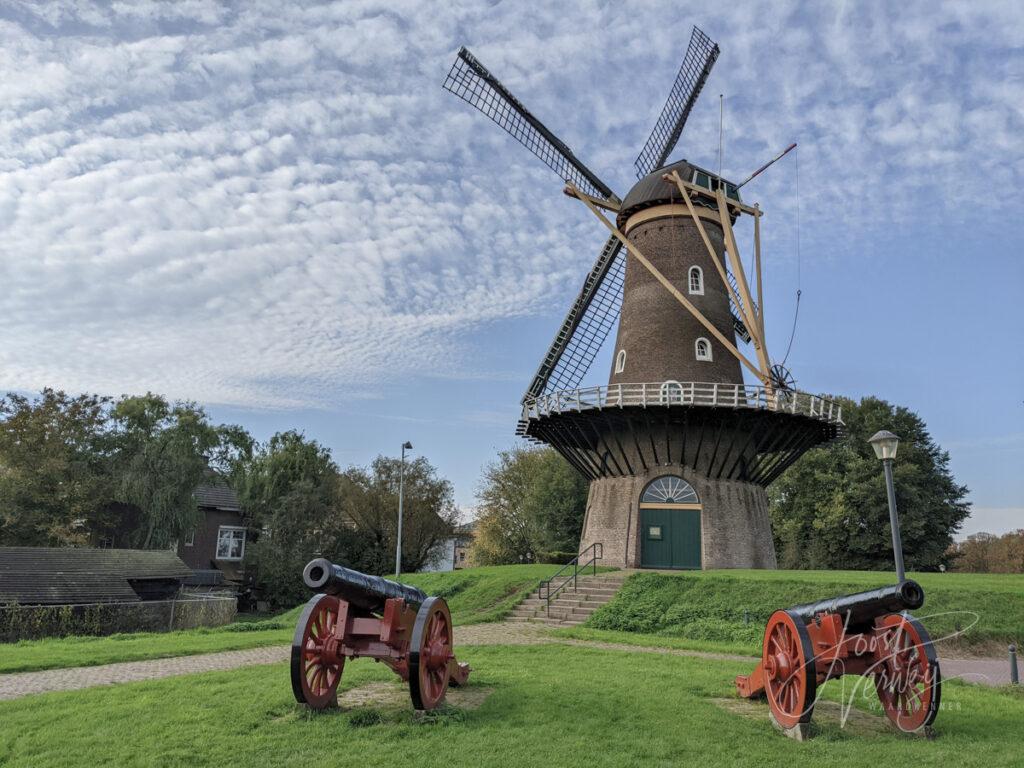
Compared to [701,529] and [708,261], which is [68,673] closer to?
[701,529]

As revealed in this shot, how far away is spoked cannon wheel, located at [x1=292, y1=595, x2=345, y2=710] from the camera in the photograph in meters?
7.10

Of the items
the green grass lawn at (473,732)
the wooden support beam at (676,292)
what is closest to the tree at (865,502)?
the wooden support beam at (676,292)

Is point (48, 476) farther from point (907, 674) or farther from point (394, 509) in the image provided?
point (907, 674)

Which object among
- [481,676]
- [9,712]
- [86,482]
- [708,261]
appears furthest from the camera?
[86,482]

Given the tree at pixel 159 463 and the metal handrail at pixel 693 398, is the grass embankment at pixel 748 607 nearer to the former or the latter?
the metal handrail at pixel 693 398

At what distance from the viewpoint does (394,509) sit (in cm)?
4112

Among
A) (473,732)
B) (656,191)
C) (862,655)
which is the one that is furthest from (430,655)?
(656,191)

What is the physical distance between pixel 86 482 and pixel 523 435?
2151cm

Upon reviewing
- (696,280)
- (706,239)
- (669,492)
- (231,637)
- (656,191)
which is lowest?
(231,637)

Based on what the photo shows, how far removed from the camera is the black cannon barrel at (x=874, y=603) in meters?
6.73

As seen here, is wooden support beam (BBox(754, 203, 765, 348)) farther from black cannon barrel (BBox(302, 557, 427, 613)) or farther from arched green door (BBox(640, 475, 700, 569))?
black cannon barrel (BBox(302, 557, 427, 613))

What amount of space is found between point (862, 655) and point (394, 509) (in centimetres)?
3583

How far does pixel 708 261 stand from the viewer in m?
25.4

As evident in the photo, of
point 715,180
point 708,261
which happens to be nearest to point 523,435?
point 708,261
